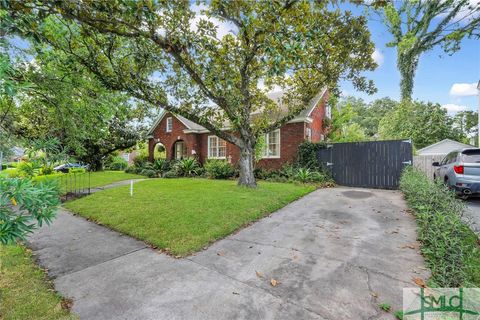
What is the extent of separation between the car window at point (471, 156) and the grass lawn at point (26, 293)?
1051cm


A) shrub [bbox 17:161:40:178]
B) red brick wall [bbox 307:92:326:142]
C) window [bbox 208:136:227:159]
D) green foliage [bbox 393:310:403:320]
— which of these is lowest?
green foliage [bbox 393:310:403:320]

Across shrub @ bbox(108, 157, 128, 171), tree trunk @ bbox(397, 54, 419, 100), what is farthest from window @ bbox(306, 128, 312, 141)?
shrub @ bbox(108, 157, 128, 171)

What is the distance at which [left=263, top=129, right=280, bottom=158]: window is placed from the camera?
14352mm

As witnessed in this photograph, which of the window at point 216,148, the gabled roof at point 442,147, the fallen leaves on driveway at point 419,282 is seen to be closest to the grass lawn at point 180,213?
the fallen leaves on driveway at point 419,282

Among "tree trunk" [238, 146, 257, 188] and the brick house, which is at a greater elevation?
the brick house

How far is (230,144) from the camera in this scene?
52.1 ft

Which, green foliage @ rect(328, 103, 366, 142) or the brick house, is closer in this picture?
the brick house

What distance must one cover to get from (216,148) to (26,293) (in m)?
14.1

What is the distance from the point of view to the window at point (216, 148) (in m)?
16.4

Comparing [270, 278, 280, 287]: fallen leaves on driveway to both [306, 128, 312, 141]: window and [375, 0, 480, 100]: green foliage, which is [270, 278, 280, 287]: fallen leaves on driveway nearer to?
[306, 128, 312, 141]: window

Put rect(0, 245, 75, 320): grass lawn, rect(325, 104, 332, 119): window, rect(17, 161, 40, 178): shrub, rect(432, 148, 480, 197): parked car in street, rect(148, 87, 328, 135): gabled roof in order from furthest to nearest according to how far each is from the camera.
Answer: rect(325, 104, 332, 119): window < rect(148, 87, 328, 135): gabled roof < rect(432, 148, 480, 197): parked car in street < rect(0, 245, 75, 320): grass lawn < rect(17, 161, 40, 178): shrub

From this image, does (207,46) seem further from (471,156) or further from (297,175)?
(471,156)

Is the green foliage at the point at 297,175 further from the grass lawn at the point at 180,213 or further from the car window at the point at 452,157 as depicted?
the car window at the point at 452,157

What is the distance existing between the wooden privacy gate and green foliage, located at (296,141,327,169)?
0.74 feet
